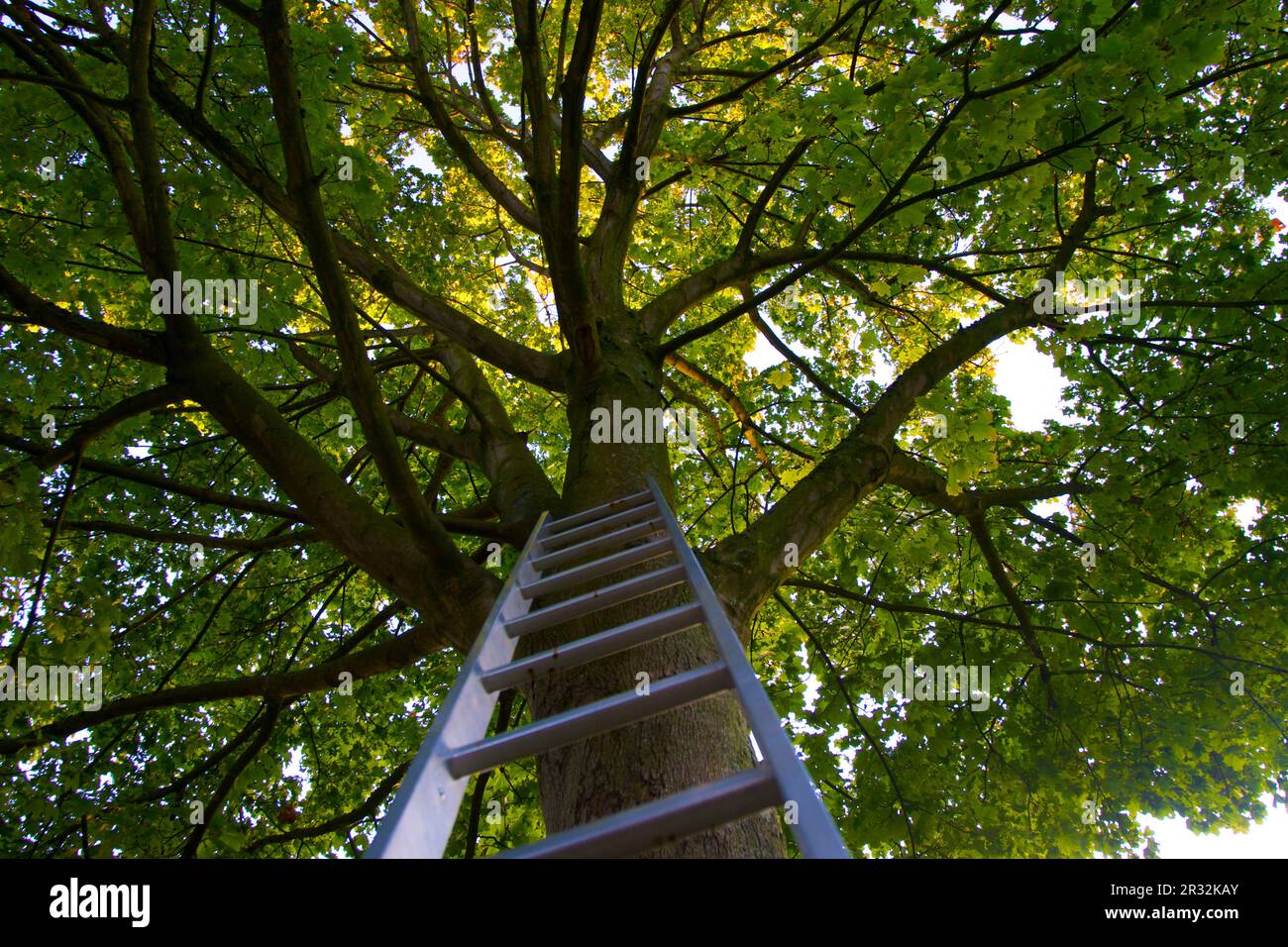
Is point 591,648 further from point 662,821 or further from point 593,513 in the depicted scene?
point 593,513

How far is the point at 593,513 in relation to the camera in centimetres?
335

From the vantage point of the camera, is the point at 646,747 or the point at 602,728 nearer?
the point at 602,728

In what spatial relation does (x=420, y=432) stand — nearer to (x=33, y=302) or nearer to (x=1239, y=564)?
(x=33, y=302)

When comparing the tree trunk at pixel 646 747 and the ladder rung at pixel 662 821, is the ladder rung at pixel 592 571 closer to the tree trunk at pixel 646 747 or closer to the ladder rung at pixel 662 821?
the tree trunk at pixel 646 747

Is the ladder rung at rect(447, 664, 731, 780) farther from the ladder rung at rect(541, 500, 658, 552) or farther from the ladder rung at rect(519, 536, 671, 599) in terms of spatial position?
the ladder rung at rect(541, 500, 658, 552)

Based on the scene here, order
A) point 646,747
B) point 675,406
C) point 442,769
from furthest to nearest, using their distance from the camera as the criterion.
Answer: point 675,406 < point 646,747 < point 442,769

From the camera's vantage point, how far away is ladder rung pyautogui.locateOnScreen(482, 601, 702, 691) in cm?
214

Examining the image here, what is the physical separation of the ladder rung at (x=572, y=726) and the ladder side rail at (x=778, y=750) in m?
0.14

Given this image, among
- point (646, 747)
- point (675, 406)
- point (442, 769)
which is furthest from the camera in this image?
point (675, 406)

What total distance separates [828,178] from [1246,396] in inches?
125

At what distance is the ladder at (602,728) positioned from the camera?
4.40ft

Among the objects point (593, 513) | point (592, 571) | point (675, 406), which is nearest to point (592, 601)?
point (592, 571)

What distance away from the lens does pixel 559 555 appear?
3.00 m

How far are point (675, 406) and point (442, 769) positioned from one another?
5.91 metres
